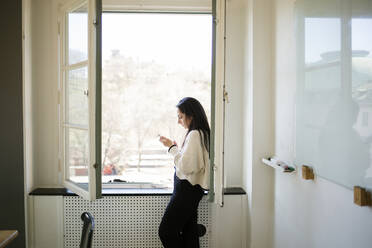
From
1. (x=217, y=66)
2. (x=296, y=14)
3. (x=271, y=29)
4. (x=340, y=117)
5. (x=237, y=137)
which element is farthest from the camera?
(x=237, y=137)

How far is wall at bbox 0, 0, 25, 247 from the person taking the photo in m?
2.79

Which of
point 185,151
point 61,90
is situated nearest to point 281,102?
point 185,151

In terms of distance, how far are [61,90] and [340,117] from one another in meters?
2.43

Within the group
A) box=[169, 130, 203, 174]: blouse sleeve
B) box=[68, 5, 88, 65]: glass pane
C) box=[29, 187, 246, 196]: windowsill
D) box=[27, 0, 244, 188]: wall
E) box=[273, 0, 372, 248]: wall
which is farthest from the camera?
box=[27, 0, 244, 188]: wall

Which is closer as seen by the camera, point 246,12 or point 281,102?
point 281,102

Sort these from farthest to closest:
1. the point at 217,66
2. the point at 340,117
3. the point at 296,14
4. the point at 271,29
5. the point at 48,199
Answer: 1. the point at 48,199
2. the point at 271,29
3. the point at 217,66
4. the point at 296,14
5. the point at 340,117

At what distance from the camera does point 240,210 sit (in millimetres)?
2949

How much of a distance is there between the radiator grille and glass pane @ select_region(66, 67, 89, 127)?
79 centimetres

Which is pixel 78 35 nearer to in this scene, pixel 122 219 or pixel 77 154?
pixel 77 154

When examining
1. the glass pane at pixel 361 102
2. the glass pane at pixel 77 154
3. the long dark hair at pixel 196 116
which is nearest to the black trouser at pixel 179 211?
the long dark hair at pixel 196 116

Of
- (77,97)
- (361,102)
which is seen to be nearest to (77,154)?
(77,97)

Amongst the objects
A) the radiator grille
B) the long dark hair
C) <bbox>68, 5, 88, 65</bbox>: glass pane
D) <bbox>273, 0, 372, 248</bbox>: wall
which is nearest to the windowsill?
the radiator grille

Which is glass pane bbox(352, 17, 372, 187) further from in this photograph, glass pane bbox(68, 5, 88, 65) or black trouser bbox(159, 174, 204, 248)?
glass pane bbox(68, 5, 88, 65)

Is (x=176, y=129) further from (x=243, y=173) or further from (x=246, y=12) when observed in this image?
(x=246, y=12)
